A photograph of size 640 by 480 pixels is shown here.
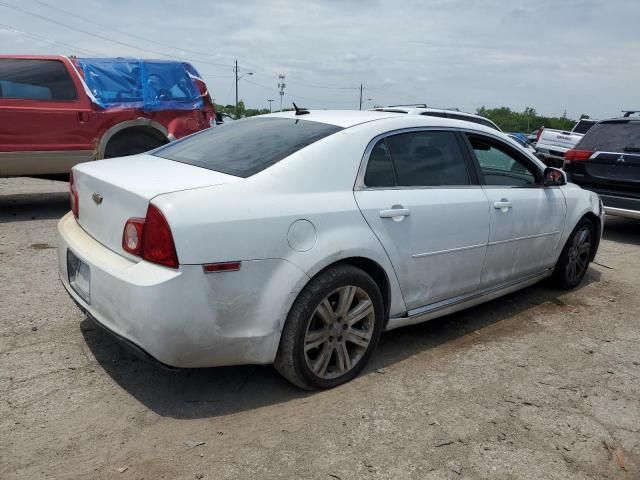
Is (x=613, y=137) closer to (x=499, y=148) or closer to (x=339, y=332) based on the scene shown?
(x=499, y=148)

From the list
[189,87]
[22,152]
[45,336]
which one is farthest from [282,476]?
[189,87]

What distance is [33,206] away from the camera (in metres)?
7.95

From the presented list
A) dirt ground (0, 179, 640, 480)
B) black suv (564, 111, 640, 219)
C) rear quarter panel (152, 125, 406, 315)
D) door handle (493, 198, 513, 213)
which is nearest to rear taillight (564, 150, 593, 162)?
black suv (564, 111, 640, 219)

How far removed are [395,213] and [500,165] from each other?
1505 millimetres

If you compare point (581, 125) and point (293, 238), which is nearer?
point (293, 238)

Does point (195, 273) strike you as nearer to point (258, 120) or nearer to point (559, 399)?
point (258, 120)

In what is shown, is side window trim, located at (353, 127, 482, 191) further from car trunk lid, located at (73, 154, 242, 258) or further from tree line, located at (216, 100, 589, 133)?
tree line, located at (216, 100, 589, 133)

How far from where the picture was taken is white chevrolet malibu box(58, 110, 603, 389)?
253 cm

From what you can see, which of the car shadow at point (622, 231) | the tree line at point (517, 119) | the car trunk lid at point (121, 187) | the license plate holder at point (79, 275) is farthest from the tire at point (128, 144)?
the tree line at point (517, 119)

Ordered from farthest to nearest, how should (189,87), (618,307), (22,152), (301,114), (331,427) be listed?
1. (189,87)
2. (22,152)
3. (618,307)
4. (301,114)
5. (331,427)

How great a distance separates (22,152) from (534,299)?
20.6 ft

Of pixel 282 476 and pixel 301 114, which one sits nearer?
pixel 282 476

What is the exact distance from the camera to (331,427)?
8.93ft

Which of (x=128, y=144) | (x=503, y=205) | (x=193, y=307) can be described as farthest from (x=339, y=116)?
(x=128, y=144)
